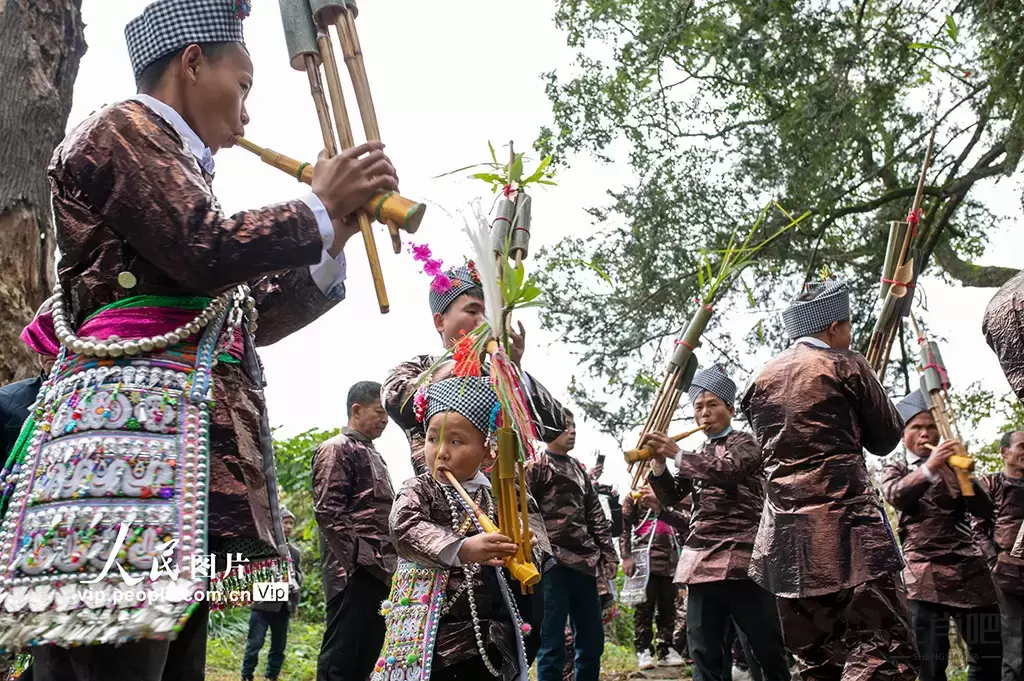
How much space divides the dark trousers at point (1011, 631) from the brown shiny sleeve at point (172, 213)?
632 centimetres

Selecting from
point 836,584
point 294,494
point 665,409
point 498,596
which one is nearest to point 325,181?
point 498,596

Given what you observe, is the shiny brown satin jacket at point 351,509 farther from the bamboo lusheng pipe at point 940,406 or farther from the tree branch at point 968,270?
the tree branch at point 968,270

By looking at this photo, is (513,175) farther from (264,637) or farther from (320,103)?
(264,637)

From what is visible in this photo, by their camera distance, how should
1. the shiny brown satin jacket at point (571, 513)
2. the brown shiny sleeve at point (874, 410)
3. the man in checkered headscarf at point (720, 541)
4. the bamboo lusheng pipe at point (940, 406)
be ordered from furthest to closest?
the shiny brown satin jacket at point (571, 513), the man in checkered headscarf at point (720, 541), the bamboo lusheng pipe at point (940, 406), the brown shiny sleeve at point (874, 410)

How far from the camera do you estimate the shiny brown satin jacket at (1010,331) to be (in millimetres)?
3893

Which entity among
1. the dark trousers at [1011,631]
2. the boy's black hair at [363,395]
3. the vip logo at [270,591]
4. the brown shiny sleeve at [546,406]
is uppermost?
the boy's black hair at [363,395]

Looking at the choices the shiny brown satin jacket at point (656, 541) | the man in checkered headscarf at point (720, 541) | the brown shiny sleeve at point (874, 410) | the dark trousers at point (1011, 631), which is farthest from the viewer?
the shiny brown satin jacket at point (656, 541)

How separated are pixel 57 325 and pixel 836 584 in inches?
154

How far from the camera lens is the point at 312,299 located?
2816mm

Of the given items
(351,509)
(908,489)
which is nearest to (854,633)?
(908,489)

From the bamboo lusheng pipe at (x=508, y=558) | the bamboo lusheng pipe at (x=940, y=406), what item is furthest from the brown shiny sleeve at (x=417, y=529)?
the bamboo lusheng pipe at (x=940, y=406)

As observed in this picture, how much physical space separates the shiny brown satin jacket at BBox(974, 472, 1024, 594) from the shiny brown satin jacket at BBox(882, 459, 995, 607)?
23 cm

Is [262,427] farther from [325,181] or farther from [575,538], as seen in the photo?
[575,538]

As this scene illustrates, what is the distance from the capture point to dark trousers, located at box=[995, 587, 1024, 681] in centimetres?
703
